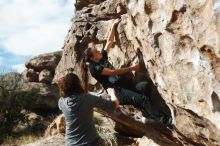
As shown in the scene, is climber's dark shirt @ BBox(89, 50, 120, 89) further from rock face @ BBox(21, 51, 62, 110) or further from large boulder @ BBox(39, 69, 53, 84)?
large boulder @ BBox(39, 69, 53, 84)

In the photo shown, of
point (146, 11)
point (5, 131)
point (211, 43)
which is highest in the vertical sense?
point (146, 11)

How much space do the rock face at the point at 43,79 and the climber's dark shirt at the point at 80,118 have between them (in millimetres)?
17575

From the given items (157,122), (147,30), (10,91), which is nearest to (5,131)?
(10,91)

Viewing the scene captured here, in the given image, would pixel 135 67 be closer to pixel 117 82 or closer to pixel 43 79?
pixel 117 82

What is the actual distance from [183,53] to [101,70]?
2.31m

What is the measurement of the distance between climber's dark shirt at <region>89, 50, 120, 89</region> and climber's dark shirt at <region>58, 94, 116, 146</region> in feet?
6.80

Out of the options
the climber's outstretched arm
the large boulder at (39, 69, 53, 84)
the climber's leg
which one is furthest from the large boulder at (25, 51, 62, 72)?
the climber's leg

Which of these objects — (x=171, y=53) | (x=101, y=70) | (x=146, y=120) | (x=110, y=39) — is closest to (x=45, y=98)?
(x=110, y=39)

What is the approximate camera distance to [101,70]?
8.87 m

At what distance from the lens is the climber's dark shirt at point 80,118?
671 centimetres

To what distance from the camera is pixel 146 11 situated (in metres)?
7.56

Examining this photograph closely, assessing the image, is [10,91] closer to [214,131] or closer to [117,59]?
[117,59]

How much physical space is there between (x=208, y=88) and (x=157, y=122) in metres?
2.67

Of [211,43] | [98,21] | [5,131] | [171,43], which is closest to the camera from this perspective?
[211,43]
